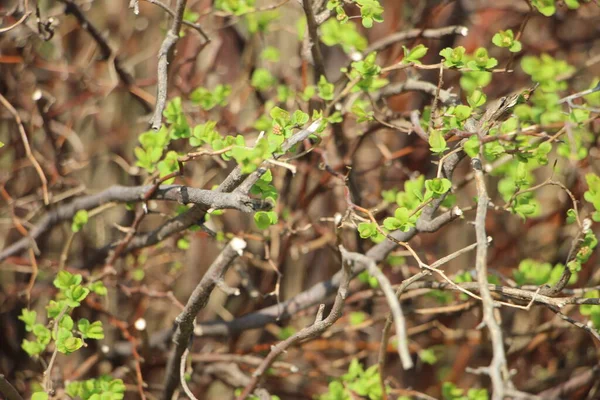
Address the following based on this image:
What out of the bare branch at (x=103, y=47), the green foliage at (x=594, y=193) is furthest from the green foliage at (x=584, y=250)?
the bare branch at (x=103, y=47)

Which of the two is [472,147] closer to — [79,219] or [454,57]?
[454,57]

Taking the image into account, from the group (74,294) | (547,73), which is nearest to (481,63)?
(547,73)

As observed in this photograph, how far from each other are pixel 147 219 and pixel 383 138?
3.63 ft

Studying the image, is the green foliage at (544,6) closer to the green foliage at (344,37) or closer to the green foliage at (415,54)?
the green foliage at (415,54)

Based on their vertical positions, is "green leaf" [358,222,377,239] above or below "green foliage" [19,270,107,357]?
above

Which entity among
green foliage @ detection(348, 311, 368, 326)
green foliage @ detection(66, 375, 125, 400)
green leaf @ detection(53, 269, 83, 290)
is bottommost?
green foliage @ detection(348, 311, 368, 326)

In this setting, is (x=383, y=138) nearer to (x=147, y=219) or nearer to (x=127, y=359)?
(x=147, y=219)

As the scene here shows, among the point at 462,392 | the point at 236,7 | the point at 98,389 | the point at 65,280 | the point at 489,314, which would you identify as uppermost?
the point at 236,7

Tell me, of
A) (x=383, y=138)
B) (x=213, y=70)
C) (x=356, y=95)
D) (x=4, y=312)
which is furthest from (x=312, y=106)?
(x=4, y=312)

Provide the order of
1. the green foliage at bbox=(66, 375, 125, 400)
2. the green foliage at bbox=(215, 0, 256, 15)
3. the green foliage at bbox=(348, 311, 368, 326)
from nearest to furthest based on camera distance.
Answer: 1. the green foliage at bbox=(66, 375, 125, 400)
2. the green foliage at bbox=(215, 0, 256, 15)
3. the green foliage at bbox=(348, 311, 368, 326)

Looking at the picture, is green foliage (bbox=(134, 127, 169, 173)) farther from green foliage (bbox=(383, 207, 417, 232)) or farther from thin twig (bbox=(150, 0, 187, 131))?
green foliage (bbox=(383, 207, 417, 232))

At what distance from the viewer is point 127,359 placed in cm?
207

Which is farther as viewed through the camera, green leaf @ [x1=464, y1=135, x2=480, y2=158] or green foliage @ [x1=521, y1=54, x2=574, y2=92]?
green foliage @ [x1=521, y1=54, x2=574, y2=92]

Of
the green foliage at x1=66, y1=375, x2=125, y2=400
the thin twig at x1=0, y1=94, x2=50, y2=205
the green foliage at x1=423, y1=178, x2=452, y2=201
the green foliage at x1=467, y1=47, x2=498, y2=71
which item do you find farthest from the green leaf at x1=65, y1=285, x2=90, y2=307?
the green foliage at x1=467, y1=47, x2=498, y2=71
